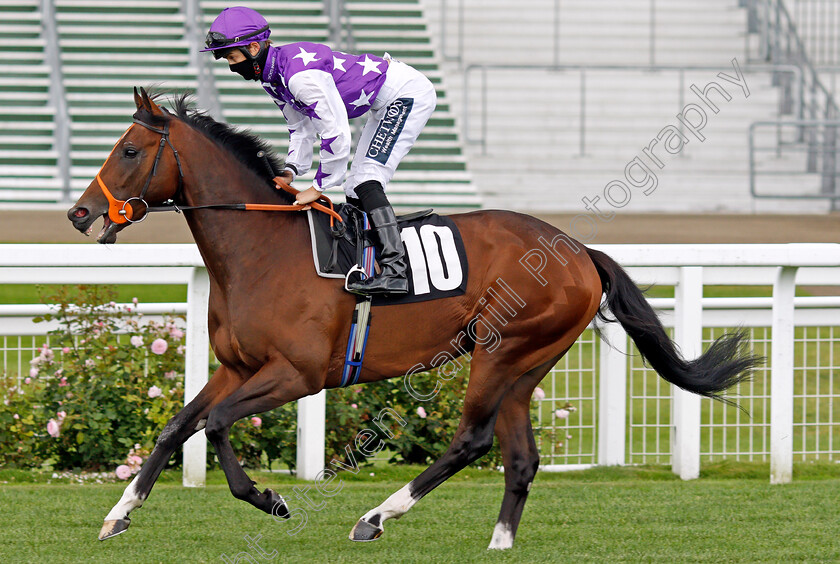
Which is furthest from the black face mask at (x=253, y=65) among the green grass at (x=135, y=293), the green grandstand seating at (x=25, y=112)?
the green grandstand seating at (x=25, y=112)

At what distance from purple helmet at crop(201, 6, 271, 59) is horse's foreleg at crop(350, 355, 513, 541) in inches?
50.7

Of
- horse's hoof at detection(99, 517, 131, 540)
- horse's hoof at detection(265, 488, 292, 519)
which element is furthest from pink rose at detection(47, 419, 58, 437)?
horse's hoof at detection(265, 488, 292, 519)

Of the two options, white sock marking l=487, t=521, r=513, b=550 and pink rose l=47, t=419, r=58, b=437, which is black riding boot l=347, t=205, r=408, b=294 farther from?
pink rose l=47, t=419, r=58, b=437

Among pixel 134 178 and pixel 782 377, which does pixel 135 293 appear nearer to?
pixel 134 178

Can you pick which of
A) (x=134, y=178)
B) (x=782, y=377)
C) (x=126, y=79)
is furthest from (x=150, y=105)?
(x=126, y=79)

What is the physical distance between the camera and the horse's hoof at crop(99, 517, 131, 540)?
354 centimetres

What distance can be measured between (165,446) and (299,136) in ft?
3.69

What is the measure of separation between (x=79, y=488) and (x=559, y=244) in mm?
2046

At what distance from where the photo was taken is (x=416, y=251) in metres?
3.75

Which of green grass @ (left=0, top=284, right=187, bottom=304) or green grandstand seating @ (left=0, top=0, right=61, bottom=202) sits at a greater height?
green grandstand seating @ (left=0, top=0, right=61, bottom=202)

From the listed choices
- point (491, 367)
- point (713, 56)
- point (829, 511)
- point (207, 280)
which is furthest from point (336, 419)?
point (713, 56)

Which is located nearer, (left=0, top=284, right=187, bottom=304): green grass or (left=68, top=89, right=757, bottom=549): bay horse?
(left=68, top=89, right=757, bottom=549): bay horse

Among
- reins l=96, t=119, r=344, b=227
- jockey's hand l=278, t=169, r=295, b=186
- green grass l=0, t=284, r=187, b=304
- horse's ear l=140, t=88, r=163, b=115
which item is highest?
horse's ear l=140, t=88, r=163, b=115

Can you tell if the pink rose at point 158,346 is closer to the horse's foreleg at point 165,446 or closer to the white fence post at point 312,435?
the white fence post at point 312,435
